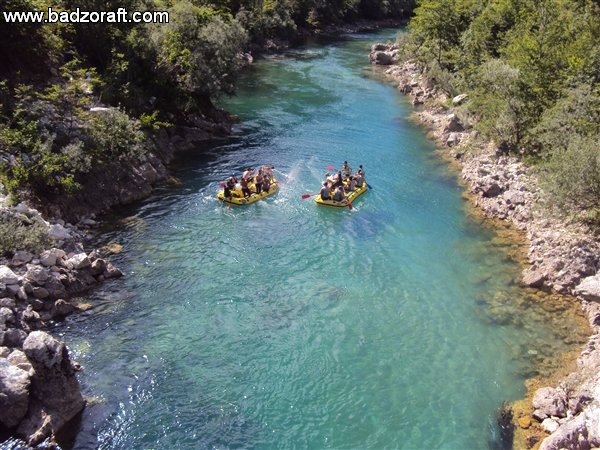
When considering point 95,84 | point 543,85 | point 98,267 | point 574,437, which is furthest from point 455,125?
point 574,437

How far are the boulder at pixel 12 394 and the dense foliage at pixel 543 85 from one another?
72.6 ft

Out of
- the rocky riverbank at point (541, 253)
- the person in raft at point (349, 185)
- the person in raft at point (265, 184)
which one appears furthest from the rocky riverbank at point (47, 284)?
the rocky riverbank at point (541, 253)

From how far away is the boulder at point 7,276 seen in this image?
57.5 ft

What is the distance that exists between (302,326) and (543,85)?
2254 cm

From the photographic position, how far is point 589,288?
2144 centimetres

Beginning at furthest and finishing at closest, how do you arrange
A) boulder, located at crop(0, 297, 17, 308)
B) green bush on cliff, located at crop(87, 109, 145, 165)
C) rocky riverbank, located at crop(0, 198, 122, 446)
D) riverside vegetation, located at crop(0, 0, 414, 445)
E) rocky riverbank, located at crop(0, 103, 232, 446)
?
green bush on cliff, located at crop(87, 109, 145, 165) → boulder, located at crop(0, 297, 17, 308) → riverside vegetation, located at crop(0, 0, 414, 445) → rocky riverbank, located at crop(0, 103, 232, 446) → rocky riverbank, located at crop(0, 198, 122, 446)

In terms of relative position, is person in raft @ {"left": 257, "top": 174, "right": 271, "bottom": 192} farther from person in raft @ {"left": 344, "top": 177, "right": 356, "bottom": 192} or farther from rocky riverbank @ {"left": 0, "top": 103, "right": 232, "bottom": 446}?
rocky riverbank @ {"left": 0, "top": 103, "right": 232, "bottom": 446}

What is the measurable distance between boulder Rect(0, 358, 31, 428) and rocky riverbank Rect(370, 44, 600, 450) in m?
13.8

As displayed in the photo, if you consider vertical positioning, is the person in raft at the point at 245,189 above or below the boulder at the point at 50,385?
above

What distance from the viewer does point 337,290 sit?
871 inches

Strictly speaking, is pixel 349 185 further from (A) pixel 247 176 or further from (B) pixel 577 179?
(B) pixel 577 179

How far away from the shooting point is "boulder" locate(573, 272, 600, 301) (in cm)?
2114

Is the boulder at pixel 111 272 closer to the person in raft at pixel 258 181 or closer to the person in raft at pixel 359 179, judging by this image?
the person in raft at pixel 258 181

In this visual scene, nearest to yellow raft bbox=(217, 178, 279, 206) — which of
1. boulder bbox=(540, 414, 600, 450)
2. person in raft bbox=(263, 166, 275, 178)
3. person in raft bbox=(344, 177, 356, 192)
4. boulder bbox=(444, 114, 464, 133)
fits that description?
person in raft bbox=(263, 166, 275, 178)
